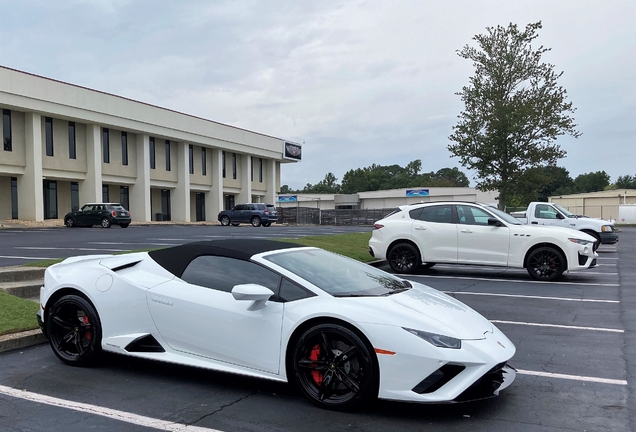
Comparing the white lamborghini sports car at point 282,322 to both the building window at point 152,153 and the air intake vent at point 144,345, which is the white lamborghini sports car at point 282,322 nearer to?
the air intake vent at point 144,345

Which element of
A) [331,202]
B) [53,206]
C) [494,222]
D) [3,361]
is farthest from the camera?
[331,202]

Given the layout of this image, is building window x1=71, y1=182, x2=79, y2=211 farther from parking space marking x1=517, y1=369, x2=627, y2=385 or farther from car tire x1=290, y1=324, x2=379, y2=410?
parking space marking x1=517, y1=369, x2=627, y2=385

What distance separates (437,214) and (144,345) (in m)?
8.54

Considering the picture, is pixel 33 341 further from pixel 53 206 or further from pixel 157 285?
pixel 53 206

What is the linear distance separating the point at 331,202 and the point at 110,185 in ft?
154

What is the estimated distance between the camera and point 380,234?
12719 millimetres

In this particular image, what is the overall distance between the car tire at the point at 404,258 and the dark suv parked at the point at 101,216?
2373cm

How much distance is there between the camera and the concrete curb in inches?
229

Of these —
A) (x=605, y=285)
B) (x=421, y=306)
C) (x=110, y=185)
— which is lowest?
A: (x=605, y=285)

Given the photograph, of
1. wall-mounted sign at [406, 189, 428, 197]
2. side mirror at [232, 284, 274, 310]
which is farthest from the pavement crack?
wall-mounted sign at [406, 189, 428, 197]

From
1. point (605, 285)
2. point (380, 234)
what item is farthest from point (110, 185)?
point (605, 285)

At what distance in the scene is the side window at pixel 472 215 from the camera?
38.9 feet

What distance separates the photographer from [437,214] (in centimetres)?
1230

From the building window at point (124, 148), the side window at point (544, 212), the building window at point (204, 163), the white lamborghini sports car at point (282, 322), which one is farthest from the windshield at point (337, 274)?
the building window at point (204, 163)
